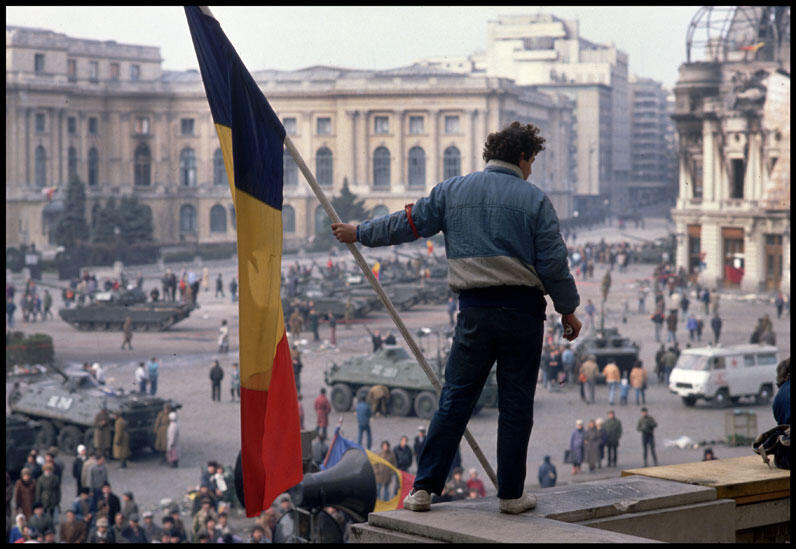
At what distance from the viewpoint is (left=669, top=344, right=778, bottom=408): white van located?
26922 mm

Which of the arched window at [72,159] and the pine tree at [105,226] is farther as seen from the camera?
the arched window at [72,159]

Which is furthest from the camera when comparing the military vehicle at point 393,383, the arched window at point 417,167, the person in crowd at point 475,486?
the arched window at point 417,167

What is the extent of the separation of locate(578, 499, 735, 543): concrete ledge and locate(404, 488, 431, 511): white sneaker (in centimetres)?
59

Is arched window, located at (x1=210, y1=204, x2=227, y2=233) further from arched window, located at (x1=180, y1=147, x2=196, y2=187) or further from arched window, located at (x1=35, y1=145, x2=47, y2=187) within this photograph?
arched window, located at (x1=35, y1=145, x2=47, y2=187)

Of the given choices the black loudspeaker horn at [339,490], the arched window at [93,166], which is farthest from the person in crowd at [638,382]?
the arched window at [93,166]

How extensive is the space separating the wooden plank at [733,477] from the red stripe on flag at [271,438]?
5.07ft

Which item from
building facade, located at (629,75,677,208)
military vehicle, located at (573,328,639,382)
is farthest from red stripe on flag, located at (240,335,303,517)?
building facade, located at (629,75,677,208)

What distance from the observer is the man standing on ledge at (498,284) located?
4879 millimetres

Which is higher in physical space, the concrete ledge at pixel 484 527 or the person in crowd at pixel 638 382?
the concrete ledge at pixel 484 527

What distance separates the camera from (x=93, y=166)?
9056 centimetres

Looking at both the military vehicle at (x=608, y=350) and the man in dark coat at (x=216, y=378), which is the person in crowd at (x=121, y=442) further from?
the military vehicle at (x=608, y=350)

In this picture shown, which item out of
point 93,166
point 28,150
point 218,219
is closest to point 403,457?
point 28,150

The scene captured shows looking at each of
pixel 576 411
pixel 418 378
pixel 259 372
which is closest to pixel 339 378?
pixel 418 378

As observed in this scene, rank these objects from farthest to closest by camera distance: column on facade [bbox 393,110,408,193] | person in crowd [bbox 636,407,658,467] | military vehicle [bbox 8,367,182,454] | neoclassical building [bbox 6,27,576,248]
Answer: column on facade [bbox 393,110,408,193]
neoclassical building [bbox 6,27,576,248]
military vehicle [bbox 8,367,182,454]
person in crowd [bbox 636,407,658,467]
